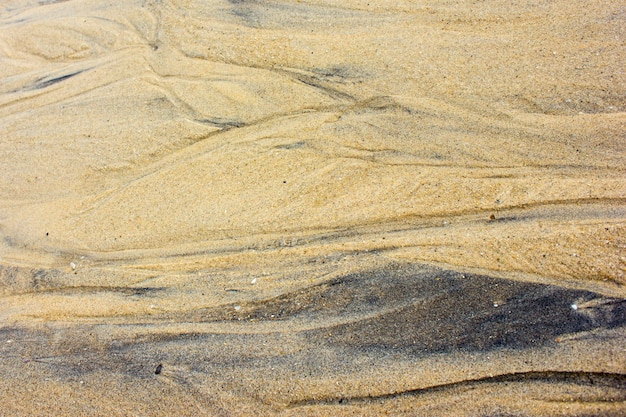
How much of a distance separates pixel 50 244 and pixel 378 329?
2.68 meters

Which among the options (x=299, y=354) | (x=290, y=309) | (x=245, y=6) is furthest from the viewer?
(x=245, y=6)

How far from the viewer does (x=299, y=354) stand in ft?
8.78

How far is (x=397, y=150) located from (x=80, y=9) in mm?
5211

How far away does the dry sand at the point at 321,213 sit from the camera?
2541 mm

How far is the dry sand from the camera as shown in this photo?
100 inches

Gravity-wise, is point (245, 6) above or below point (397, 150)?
above

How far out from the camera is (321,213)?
361 centimetres

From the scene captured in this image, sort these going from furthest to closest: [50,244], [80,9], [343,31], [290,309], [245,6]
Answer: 1. [80,9]
2. [245,6]
3. [343,31]
4. [50,244]
5. [290,309]

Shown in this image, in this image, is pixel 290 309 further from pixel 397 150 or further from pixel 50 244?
pixel 50 244

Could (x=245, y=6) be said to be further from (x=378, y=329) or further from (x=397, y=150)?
(x=378, y=329)

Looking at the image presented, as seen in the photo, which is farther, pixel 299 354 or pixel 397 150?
pixel 397 150

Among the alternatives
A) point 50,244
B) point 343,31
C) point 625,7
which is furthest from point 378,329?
point 625,7

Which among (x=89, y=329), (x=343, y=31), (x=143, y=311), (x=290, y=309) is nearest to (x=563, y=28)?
(x=343, y=31)

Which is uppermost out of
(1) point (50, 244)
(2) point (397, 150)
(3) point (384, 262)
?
(2) point (397, 150)
